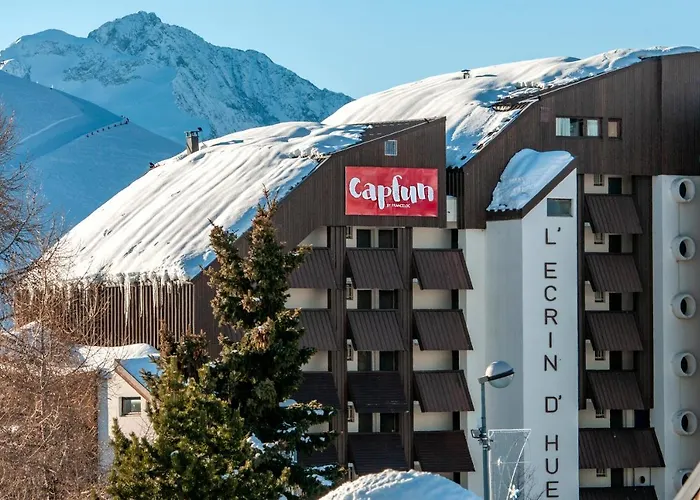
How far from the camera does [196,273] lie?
57281 mm

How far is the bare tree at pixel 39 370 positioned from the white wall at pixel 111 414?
0.38 meters

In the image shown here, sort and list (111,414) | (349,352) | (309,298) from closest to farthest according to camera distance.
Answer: (111,414) < (309,298) < (349,352)

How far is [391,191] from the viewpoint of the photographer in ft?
197

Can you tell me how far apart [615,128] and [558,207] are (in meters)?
4.56

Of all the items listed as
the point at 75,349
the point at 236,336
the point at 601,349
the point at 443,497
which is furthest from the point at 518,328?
the point at 443,497

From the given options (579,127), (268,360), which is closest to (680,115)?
(579,127)

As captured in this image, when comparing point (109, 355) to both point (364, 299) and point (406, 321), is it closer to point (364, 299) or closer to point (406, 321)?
point (364, 299)

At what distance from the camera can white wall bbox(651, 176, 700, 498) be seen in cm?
6312

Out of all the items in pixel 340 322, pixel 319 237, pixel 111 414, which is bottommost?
pixel 111 414

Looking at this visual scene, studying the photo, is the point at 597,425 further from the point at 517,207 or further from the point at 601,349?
the point at 517,207

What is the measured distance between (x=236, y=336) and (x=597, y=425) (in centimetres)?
1536

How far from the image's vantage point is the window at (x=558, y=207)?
6079cm

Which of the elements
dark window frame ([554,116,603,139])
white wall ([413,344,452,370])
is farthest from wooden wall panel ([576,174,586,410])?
white wall ([413,344,452,370])

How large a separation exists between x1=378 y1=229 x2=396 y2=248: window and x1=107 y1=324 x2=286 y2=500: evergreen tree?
98.7 feet
